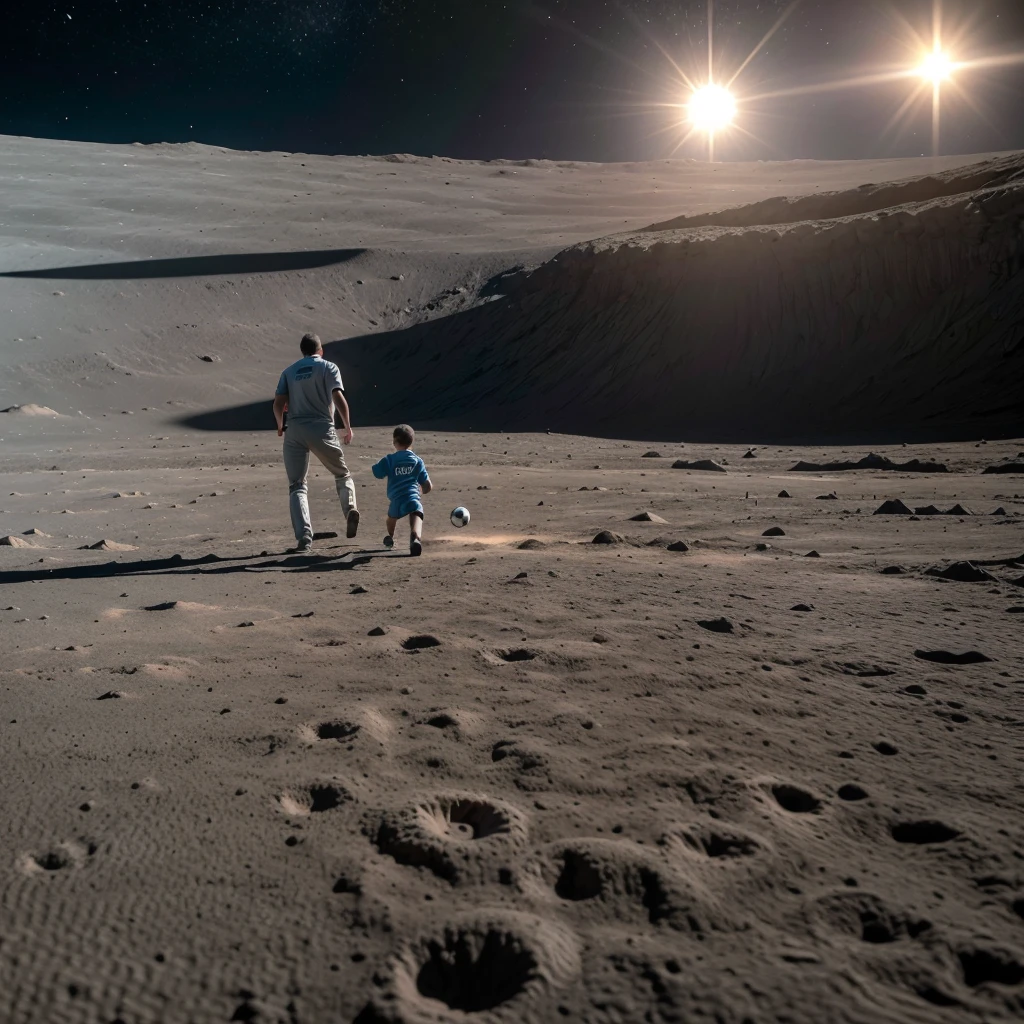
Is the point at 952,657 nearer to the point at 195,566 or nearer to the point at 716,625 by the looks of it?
the point at 716,625

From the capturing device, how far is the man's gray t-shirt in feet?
21.5

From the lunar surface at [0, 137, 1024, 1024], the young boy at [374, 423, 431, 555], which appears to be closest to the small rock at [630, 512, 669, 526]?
the lunar surface at [0, 137, 1024, 1024]

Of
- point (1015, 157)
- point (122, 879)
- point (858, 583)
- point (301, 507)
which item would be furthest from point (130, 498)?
point (1015, 157)

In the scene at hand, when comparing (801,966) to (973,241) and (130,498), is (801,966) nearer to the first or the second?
(130,498)

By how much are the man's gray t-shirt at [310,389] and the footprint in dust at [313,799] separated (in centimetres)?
425

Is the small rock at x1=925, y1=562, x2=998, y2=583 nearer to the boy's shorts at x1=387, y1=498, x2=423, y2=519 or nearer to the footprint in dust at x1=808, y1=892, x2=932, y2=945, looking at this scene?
the footprint in dust at x1=808, y1=892, x2=932, y2=945

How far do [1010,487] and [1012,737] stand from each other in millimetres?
5743

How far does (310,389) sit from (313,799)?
14.4 ft

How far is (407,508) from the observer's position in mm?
6262

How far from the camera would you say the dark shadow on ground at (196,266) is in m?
26.0

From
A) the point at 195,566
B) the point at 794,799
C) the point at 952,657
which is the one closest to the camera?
Answer: the point at 794,799

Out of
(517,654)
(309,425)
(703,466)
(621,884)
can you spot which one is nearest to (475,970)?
(621,884)

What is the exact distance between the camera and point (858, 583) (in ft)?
15.4

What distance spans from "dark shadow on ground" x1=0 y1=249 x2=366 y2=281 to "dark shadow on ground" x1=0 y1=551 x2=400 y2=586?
22555 mm
